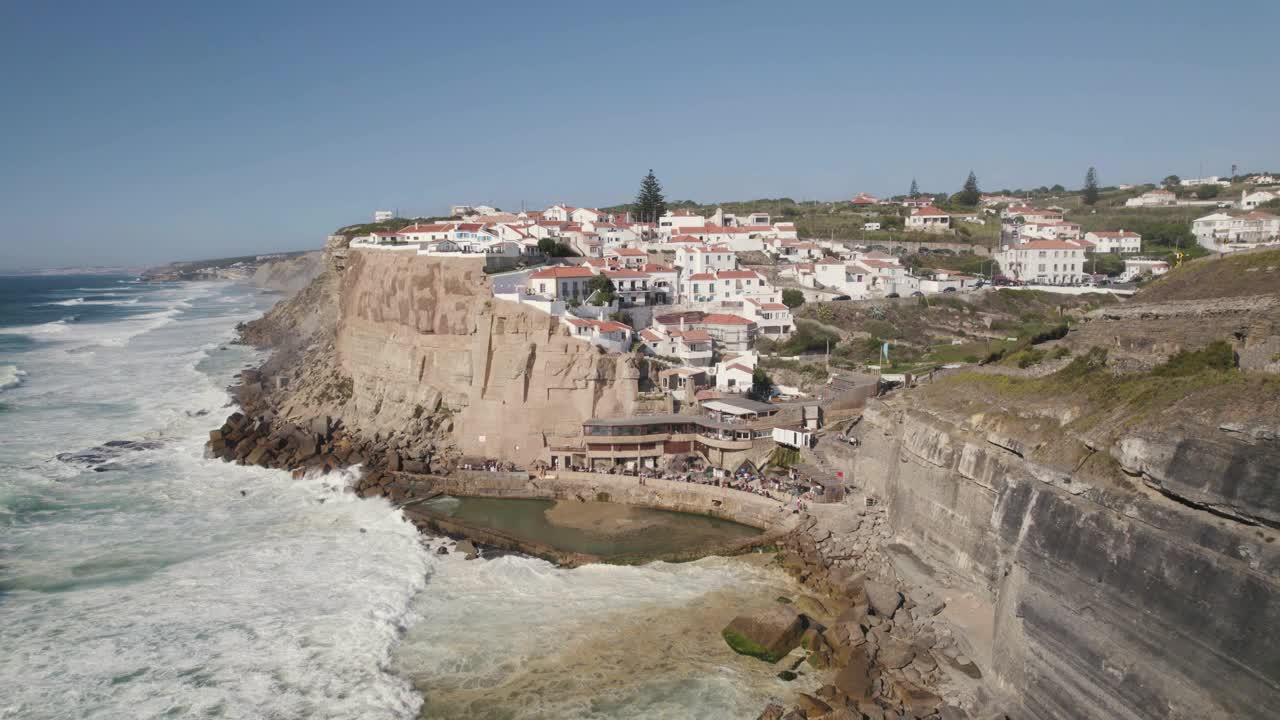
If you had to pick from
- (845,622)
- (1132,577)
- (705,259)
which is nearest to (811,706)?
(845,622)

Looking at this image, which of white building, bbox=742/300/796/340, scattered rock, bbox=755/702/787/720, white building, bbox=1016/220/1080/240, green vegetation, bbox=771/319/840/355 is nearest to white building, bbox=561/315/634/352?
green vegetation, bbox=771/319/840/355

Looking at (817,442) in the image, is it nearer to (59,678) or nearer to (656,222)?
(59,678)

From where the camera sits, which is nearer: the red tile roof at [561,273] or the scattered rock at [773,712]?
the scattered rock at [773,712]

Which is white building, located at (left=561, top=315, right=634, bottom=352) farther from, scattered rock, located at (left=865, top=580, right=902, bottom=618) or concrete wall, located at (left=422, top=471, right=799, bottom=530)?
scattered rock, located at (left=865, top=580, right=902, bottom=618)

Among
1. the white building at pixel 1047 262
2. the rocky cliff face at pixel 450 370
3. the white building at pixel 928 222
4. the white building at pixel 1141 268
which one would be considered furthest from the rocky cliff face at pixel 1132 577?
the white building at pixel 928 222

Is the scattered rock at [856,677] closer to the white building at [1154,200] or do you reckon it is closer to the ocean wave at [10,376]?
the ocean wave at [10,376]

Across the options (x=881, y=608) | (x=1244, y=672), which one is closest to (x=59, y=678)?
(x=881, y=608)
